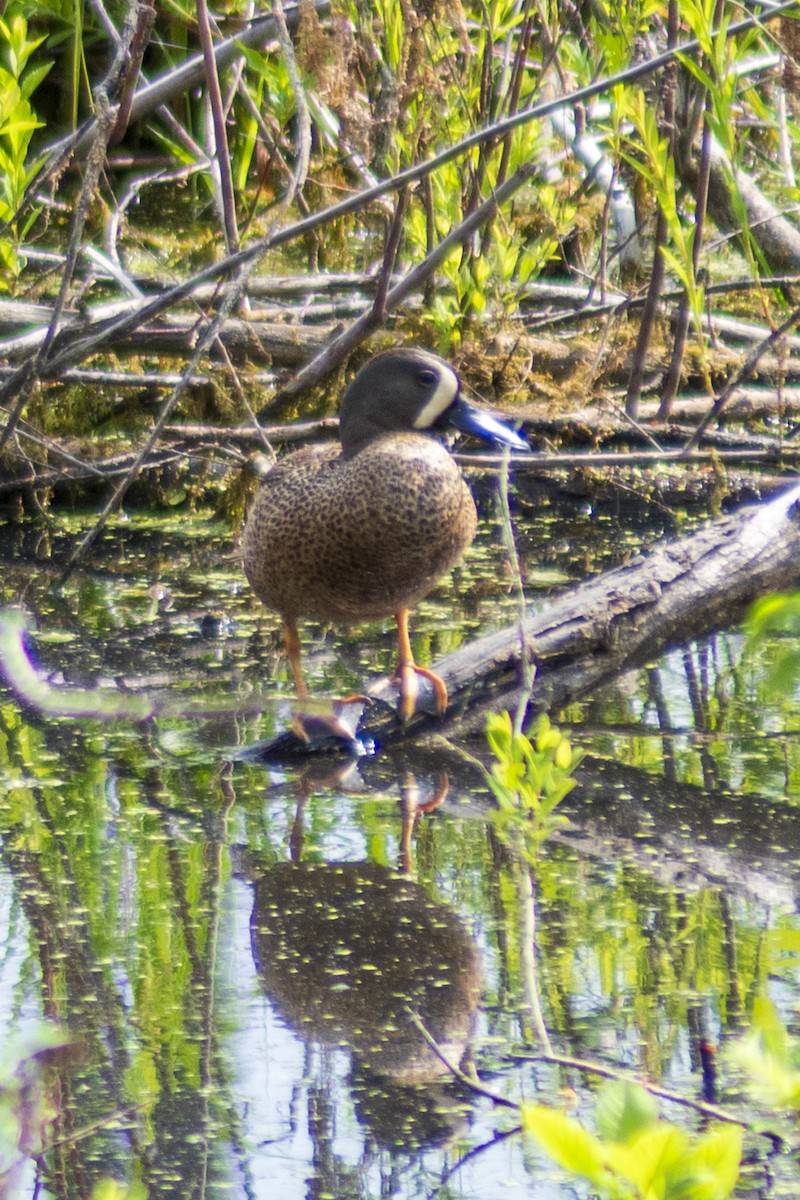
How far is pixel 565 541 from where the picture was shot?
547 centimetres

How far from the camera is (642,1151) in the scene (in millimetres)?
989

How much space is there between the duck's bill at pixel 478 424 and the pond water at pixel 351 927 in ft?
2.29

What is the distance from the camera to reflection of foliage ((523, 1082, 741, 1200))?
0.98 metres

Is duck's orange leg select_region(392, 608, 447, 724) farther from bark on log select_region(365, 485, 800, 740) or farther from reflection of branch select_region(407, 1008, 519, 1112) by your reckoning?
reflection of branch select_region(407, 1008, 519, 1112)

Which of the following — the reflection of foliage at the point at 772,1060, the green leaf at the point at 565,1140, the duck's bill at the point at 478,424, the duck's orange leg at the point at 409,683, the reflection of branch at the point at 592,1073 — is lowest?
the green leaf at the point at 565,1140

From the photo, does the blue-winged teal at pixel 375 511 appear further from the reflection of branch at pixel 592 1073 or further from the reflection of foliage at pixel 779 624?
the reflection of foliage at pixel 779 624

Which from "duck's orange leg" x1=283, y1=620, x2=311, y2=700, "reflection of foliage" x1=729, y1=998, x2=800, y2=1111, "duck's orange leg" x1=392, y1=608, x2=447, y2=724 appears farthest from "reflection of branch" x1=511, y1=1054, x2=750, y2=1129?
"duck's orange leg" x1=283, y1=620, x2=311, y2=700

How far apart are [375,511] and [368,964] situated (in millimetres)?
1193

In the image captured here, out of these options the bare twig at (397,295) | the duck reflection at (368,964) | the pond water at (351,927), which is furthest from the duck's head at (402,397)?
the duck reflection at (368,964)

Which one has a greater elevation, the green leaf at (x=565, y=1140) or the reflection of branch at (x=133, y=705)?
the reflection of branch at (x=133, y=705)

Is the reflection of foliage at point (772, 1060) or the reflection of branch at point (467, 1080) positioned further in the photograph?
the reflection of branch at point (467, 1080)

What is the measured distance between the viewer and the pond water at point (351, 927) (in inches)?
82.4

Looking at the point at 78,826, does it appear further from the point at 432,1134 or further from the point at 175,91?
the point at 175,91

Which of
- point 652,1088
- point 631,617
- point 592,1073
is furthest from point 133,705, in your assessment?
point 652,1088
